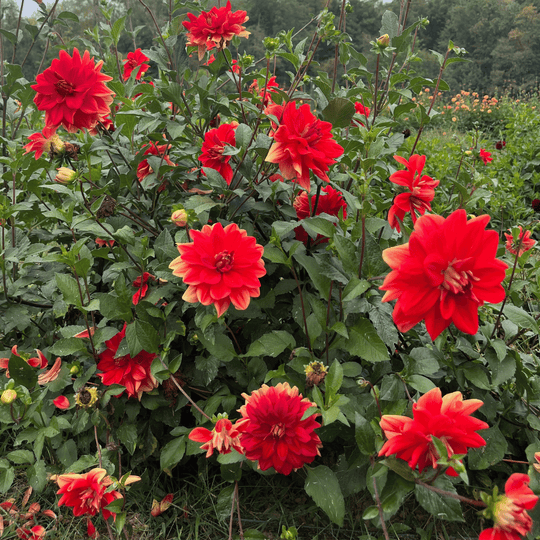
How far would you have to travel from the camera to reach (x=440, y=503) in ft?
2.80

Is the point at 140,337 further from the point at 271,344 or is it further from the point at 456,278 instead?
the point at 456,278

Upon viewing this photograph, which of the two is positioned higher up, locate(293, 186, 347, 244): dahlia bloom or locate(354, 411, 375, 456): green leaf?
locate(293, 186, 347, 244): dahlia bloom

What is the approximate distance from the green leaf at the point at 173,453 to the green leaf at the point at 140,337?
0.31 metres

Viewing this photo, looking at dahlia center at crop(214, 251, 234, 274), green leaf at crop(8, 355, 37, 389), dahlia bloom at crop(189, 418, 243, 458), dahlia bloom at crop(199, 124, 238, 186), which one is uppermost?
dahlia bloom at crop(199, 124, 238, 186)

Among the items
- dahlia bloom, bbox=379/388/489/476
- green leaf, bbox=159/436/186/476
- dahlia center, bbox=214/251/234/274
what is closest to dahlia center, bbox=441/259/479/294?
dahlia bloom, bbox=379/388/489/476

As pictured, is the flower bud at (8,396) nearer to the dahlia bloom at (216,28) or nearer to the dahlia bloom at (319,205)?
the dahlia bloom at (319,205)

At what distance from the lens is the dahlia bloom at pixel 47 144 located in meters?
1.22

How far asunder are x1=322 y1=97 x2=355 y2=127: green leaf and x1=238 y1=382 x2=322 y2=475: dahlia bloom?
27.9 inches

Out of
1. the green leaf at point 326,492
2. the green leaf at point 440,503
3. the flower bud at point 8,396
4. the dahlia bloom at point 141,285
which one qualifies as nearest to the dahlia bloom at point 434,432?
the green leaf at point 440,503

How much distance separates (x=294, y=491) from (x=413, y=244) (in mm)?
1063

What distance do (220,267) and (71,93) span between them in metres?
0.69

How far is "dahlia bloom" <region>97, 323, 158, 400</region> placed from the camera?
117 centimetres

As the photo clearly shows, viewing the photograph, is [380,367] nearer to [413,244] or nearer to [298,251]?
[298,251]

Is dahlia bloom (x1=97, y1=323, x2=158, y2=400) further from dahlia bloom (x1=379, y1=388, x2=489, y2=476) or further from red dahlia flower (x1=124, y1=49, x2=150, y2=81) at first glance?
red dahlia flower (x1=124, y1=49, x2=150, y2=81)
